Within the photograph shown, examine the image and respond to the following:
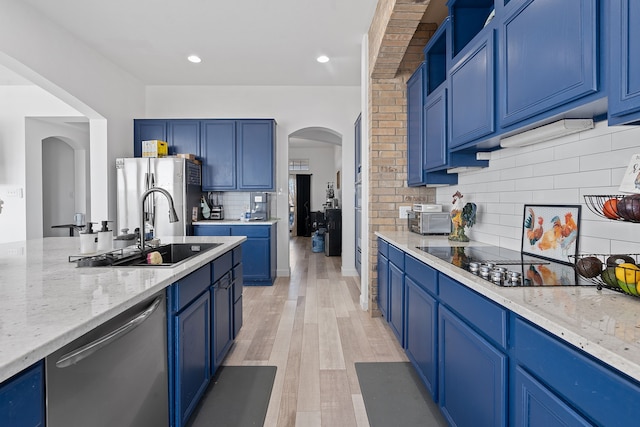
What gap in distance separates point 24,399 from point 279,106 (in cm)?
507

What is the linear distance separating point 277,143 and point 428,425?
4398 mm

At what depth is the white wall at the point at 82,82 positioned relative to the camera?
3131mm

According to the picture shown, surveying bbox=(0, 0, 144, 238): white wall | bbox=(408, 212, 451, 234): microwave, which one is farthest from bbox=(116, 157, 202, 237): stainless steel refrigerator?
bbox=(408, 212, 451, 234): microwave

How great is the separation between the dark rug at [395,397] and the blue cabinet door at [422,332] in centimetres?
12

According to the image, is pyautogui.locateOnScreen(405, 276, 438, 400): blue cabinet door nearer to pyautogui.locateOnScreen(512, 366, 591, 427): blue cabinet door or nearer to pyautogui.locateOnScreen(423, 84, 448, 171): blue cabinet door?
pyautogui.locateOnScreen(512, 366, 591, 427): blue cabinet door

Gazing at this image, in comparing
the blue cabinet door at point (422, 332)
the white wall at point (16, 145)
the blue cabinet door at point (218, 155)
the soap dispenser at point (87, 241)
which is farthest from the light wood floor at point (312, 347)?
the white wall at point (16, 145)

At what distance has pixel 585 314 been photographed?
91cm

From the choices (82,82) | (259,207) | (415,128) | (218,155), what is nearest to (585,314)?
(415,128)

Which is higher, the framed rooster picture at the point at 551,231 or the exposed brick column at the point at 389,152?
the exposed brick column at the point at 389,152

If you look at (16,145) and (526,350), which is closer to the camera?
(526,350)

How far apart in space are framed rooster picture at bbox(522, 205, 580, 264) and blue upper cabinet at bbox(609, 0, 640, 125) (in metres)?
0.71

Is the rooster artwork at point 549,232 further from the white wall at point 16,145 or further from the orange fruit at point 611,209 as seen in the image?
the white wall at point 16,145

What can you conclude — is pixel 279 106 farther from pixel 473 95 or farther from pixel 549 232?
pixel 549 232

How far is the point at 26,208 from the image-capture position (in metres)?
5.02
